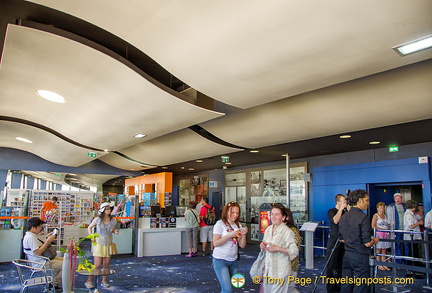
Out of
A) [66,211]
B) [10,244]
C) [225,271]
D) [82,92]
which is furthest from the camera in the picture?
[66,211]

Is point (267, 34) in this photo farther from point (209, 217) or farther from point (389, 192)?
point (389, 192)

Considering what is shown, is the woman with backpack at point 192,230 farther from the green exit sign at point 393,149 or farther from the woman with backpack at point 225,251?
the woman with backpack at point 225,251

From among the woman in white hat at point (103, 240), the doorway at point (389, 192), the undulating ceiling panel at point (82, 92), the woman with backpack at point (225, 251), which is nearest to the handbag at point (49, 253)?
the woman in white hat at point (103, 240)

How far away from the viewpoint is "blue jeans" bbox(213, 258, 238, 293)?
381 cm

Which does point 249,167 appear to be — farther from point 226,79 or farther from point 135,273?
point 226,79

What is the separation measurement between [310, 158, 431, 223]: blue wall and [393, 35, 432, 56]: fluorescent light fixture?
610 centimetres

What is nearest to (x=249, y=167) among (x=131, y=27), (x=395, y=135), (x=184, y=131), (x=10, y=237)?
(x=184, y=131)

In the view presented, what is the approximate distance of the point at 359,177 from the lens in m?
10.5

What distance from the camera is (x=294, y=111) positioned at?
24.2 ft

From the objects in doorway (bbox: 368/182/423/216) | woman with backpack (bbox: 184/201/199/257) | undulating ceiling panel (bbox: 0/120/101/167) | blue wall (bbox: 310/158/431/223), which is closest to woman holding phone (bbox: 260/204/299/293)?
blue wall (bbox: 310/158/431/223)

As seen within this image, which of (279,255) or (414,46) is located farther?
(414,46)

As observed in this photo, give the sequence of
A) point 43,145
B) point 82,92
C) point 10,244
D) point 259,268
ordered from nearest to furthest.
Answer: point 259,268 < point 82,92 < point 10,244 < point 43,145

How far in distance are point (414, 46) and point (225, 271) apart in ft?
10.1

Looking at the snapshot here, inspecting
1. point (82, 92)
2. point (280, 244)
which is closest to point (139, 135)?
point (82, 92)
